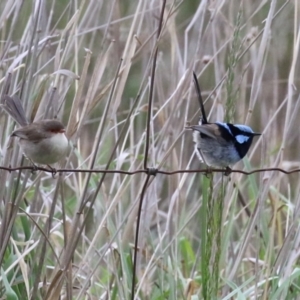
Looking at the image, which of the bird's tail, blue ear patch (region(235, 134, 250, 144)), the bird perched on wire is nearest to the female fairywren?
blue ear patch (region(235, 134, 250, 144))

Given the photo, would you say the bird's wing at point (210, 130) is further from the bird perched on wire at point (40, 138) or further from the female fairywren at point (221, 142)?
the bird perched on wire at point (40, 138)

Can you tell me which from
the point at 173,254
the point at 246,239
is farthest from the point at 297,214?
the point at 173,254

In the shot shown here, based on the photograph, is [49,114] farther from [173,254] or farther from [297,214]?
[297,214]

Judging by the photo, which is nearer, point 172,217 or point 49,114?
point 49,114

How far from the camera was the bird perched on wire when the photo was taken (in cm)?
229

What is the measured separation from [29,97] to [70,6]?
0.43 meters

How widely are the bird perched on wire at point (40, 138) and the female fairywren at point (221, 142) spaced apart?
513 millimetres

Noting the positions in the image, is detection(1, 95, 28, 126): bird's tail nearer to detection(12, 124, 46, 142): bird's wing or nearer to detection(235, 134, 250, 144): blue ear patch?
detection(12, 124, 46, 142): bird's wing

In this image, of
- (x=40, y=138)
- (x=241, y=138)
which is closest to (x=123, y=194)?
(x=40, y=138)

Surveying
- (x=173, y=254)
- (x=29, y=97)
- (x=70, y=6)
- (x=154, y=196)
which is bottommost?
(x=173, y=254)

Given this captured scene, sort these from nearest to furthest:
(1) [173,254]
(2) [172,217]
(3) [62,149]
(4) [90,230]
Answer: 1. (3) [62,149]
2. (1) [173,254]
3. (2) [172,217]
4. (4) [90,230]

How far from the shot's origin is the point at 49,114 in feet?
7.62

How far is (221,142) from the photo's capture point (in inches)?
99.5

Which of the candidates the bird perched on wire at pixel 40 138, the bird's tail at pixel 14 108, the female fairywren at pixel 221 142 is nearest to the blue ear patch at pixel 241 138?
the female fairywren at pixel 221 142
